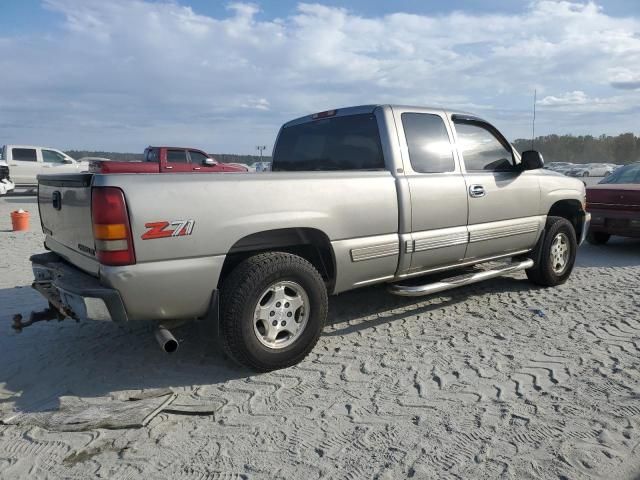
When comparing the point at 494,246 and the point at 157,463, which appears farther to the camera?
the point at 494,246

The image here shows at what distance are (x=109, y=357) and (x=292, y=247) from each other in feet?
5.49

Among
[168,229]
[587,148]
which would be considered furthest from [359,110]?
[587,148]

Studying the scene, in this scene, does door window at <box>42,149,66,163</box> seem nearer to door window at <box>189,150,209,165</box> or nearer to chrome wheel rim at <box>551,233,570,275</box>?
door window at <box>189,150,209,165</box>

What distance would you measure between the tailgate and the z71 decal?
0.40 meters

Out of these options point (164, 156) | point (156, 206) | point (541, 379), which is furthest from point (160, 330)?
point (164, 156)

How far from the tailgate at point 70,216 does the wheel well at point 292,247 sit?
2.93 feet

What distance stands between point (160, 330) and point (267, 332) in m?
0.73

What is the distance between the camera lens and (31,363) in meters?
3.77

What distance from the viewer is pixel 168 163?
15188mm

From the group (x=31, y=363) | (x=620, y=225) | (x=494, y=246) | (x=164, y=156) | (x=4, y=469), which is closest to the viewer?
(x=4, y=469)

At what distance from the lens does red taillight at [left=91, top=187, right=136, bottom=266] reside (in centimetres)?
286

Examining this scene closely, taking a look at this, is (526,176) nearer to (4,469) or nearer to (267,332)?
(267,332)

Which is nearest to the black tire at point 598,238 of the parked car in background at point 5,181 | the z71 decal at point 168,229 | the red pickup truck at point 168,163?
the z71 decal at point 168,229

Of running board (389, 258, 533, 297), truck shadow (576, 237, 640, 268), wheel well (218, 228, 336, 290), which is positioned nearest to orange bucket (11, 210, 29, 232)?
wheel well (218, 228, 336, 290)
